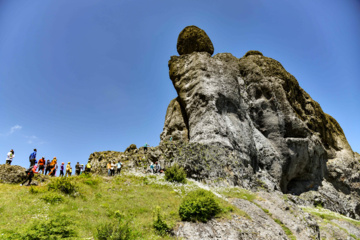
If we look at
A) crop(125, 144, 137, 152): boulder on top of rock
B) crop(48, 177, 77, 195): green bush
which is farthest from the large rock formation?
crop(48, 177, 77, 195): green bush

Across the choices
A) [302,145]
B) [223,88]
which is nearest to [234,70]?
[223,88]

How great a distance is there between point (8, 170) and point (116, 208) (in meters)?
11.8

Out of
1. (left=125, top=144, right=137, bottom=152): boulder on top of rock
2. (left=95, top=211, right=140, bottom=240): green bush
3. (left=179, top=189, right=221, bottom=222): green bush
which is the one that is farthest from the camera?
(left=125, top=144, right=137, bottom=152): boulder on top of rock

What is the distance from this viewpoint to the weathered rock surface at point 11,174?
69.6 feet

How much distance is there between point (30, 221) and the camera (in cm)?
1358

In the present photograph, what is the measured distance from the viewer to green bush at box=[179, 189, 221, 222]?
17.0 meters

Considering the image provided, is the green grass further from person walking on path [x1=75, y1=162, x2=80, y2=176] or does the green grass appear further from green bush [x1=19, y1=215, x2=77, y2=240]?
person walking on path [x1=75, y1=162, x2=80, y2=176]

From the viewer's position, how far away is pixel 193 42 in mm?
55344

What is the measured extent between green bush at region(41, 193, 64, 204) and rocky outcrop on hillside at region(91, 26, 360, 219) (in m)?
13.9

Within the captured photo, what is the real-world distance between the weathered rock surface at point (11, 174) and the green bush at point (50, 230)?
1095 cm

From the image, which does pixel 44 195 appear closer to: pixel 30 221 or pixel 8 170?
pixel 30 221

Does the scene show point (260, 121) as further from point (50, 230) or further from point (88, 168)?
point (50, 230)

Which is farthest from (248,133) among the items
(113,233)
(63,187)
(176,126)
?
(113,233)

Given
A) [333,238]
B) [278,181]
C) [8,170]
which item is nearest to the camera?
[8,170]
